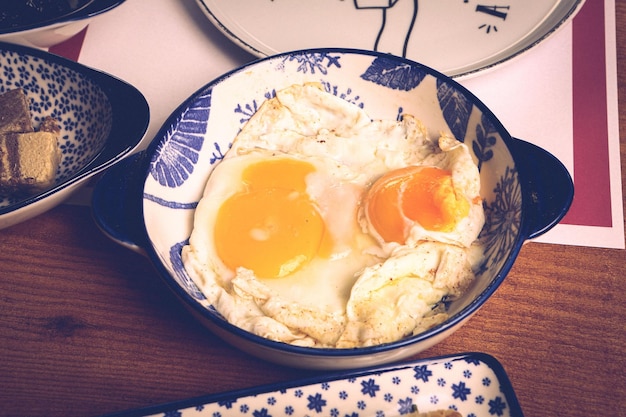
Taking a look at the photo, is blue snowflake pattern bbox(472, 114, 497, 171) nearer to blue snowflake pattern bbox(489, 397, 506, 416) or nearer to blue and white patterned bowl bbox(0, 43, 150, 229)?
blue snowflake pattern bbox(489, 397, 506, 416)

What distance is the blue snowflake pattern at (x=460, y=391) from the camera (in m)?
1.14

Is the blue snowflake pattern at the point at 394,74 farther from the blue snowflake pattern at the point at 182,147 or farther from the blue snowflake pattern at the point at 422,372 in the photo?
the blue snowflake pattern at the point at 422,372

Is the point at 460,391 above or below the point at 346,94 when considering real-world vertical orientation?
below

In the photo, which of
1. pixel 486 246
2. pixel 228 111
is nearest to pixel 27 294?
pixel 228 111

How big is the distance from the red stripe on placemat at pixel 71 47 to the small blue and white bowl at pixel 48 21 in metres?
0.03

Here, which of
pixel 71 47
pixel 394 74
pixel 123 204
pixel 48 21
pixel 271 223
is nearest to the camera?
pixel 123 204

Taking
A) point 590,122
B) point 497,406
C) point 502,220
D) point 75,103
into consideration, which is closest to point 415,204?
point 502,220

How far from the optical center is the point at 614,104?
1.67 m

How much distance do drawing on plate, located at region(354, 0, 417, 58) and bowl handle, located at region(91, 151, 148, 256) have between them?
0.86m

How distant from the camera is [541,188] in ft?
4.09

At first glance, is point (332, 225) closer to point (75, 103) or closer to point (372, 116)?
point (372, 116)

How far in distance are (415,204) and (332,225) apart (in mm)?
199

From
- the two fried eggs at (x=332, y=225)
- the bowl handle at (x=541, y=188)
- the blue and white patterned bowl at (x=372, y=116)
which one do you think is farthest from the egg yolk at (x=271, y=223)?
the bowl handle at (x=541, y=188)

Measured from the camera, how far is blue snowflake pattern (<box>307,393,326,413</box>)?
1.13m
